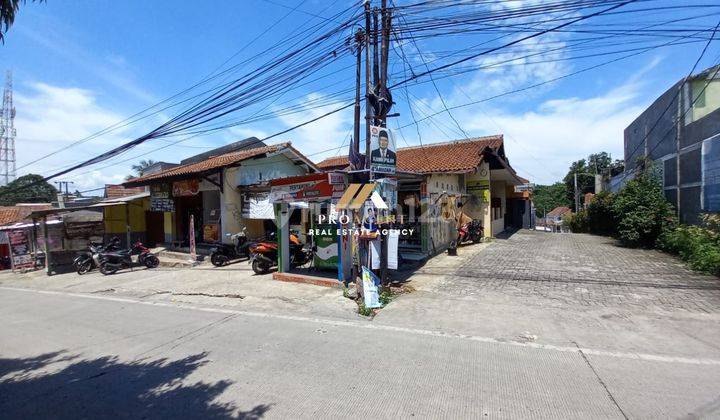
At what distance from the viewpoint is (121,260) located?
13.3 meters

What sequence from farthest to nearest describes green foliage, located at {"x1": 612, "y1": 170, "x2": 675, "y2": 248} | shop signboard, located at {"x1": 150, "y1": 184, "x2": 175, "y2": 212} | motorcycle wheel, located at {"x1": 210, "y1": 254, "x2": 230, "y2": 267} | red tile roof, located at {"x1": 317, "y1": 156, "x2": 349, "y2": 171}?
1. red tile roof, located at {"x1": 317, "y1": 156, "x2": 349, "y2": 171}
2. shop signboard, located at {"x1": 150, "y1": 184, "x2": 175, "y2": 212}
3. green foliage, located at {"x1": 612, "y1": 170, "x2": 675, "y2": 248}
4. motorcycle wheel, located at {"x1": 210, "y1": 254, "x2": 230, "y2": 267}

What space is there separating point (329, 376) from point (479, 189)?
49.2 feet

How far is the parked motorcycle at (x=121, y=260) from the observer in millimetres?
12953

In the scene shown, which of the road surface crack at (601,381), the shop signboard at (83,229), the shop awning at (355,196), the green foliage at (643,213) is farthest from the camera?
the shop signboard at (83,229)

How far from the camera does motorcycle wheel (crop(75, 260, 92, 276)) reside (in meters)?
13.5

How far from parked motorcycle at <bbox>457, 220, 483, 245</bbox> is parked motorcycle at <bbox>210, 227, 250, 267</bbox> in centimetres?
845

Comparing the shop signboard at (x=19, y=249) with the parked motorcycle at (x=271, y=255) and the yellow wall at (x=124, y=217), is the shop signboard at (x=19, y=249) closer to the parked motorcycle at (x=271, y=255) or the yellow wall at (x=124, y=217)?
the yellow wall at (x=124, y=217)

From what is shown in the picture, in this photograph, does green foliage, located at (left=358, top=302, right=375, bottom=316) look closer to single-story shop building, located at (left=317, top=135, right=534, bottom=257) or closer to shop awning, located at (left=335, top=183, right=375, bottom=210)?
shop awning, located at (left=335, top=183, right=375, bottom=210)

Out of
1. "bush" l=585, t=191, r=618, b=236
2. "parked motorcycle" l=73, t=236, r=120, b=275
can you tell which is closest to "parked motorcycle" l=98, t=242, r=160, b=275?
"parked motorcycle" l=73, t=236, r=120, b=275

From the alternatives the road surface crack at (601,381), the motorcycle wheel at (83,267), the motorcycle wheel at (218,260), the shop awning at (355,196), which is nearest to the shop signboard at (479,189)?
the shop awning at (355,196)

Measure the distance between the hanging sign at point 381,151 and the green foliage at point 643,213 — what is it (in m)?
10.4

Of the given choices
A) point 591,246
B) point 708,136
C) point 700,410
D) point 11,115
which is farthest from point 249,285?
point 11,115

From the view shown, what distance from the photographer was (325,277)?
9531 mm

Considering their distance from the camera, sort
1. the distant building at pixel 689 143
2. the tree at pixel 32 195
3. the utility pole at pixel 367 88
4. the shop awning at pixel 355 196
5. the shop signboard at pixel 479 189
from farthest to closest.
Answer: the tree at pixel 32 195
the shop signboard at pixel 479 189
the distant building at pixel 689 143
the utility pole at pixel 367 88
the shop awning at pixel 355 196
